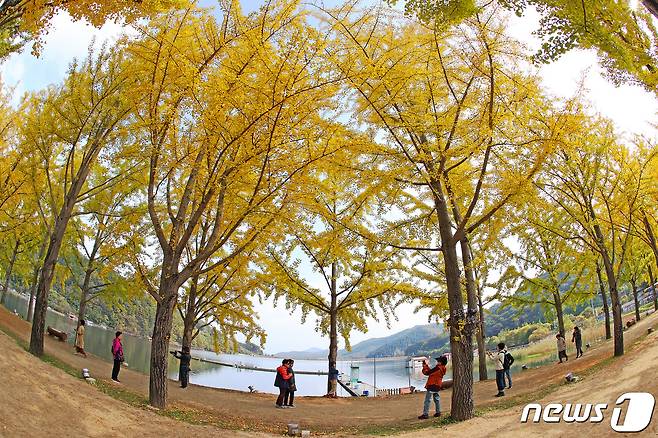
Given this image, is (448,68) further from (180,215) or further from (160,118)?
(180,215)

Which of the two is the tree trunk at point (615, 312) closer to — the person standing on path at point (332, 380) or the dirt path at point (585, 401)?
the dirt path at point (585, 401)

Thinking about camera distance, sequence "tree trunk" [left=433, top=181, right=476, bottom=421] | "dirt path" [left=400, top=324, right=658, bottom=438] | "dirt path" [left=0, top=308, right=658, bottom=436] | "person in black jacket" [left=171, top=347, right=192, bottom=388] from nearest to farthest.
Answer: "dirt path" [left=400, top=324, right=658, bottom=438], "tree trunk" [left=433, top=181, right=476, bottom=421], "dirt path" [left=0, top=308, right=658, bottom=436], "person in black jacket" [left=171, top=347, right=192, bottom=388]

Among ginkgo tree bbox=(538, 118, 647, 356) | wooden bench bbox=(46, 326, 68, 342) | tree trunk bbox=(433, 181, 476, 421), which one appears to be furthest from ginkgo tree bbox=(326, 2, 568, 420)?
wooden bench bbox=(46, 326, 68, 342)

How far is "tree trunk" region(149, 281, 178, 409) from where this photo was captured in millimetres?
8420

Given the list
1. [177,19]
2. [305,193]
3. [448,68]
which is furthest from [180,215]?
[448,68]

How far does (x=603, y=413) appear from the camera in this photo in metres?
6.44

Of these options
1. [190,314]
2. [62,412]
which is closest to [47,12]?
[62,412]

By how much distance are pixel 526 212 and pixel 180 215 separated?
1042cm

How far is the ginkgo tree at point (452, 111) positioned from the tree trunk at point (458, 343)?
0.07 ft

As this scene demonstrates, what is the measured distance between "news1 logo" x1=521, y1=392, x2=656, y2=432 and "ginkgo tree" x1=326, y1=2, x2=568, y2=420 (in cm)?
143

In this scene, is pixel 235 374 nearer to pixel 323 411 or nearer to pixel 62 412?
pixel 323 411

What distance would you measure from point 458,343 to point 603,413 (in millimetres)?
2705

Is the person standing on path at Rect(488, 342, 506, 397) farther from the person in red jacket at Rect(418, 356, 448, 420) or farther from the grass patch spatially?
the grass patch

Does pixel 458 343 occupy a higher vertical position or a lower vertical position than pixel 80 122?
lower
